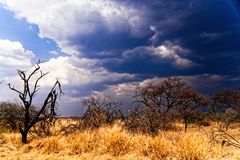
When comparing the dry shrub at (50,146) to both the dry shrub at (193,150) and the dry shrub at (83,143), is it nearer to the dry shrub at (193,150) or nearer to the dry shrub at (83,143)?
the dry shrub at (83,143)

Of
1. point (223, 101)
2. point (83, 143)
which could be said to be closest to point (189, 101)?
point (223, 101)

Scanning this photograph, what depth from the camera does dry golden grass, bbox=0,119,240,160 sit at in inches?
448

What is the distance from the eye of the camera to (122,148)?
13.6 meters

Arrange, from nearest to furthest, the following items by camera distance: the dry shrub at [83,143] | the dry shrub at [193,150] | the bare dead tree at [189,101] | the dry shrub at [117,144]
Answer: the dry shrub at [193,150] → the dry shrub at [117,144] → the dry shrub at [83,143] → the bare dead tree at [189,101]

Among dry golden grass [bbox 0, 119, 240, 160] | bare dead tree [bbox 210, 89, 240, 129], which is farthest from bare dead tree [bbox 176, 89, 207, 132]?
dry golden grass [bbox 0, 119, 240, 160]

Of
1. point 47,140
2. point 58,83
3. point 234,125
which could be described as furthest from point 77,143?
point 234,125

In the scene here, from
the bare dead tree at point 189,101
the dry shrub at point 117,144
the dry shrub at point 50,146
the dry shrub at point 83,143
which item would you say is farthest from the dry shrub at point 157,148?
the bare dead tree at point 189,101

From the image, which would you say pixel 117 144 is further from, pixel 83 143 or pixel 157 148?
pixel 157 148

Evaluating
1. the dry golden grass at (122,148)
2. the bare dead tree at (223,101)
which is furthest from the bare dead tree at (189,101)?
the dry golden grass at (122,148)

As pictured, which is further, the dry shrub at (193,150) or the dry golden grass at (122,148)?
the dry golden grass at (122,148)

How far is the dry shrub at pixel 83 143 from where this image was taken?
561 inches

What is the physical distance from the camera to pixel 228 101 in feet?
149

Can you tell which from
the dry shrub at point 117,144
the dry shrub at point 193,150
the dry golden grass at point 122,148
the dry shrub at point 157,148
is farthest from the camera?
the dry shrub at point 117,144

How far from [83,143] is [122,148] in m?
1.69
